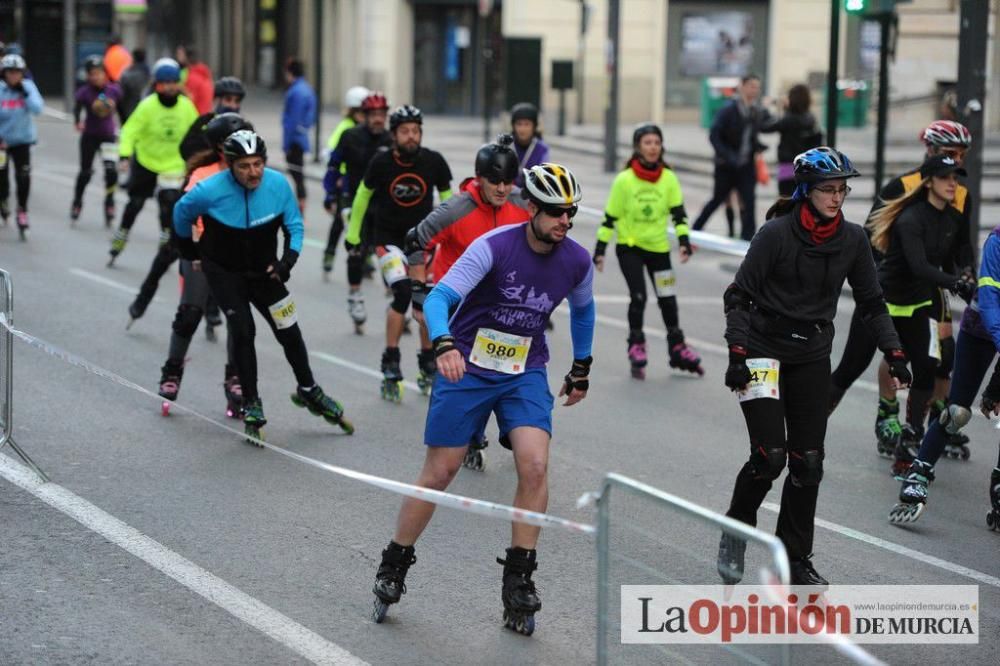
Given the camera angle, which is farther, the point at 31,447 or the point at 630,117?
the point at 630,117

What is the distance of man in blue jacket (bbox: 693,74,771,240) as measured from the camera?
63.3 ft

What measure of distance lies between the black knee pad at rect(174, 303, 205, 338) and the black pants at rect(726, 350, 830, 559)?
4583mm

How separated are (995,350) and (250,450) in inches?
162

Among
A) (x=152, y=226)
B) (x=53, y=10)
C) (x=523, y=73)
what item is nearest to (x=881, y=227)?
(x=152, y=226)

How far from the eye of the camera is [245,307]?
9594mm

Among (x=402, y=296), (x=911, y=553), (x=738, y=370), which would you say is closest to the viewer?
(x=738, y=370)

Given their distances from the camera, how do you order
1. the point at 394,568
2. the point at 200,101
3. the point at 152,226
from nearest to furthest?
the point at 394,568, the point at 152,226, the point at 200,101

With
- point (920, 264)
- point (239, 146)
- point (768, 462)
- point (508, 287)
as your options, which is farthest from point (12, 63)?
point (768, 462)

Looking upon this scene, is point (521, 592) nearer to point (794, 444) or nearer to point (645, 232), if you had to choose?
point (794, 444)

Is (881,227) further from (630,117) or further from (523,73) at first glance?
(630,117)

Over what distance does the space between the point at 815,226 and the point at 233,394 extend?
4598 mm

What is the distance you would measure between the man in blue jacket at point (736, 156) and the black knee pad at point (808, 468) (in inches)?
486

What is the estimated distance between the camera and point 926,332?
930 cm

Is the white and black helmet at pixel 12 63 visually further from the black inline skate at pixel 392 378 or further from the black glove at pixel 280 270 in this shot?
the black glove at pixel 280 270
